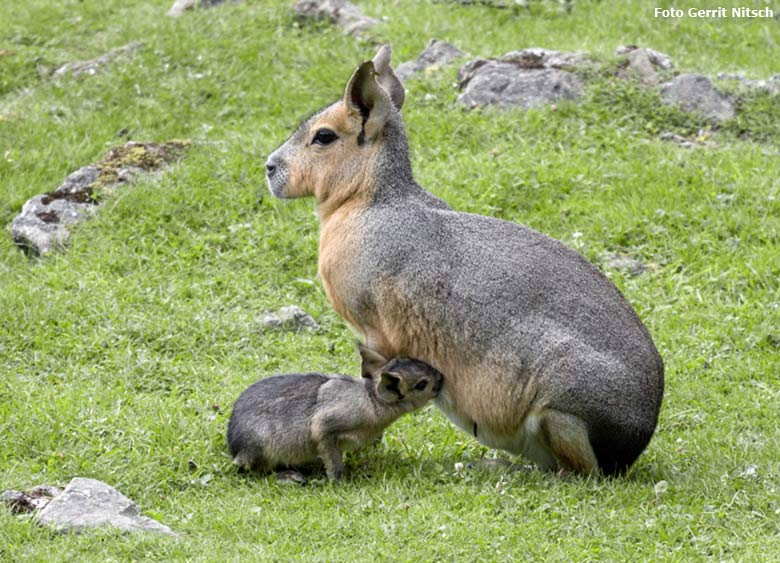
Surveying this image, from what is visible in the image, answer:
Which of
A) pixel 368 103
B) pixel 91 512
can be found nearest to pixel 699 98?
pixel 368 103

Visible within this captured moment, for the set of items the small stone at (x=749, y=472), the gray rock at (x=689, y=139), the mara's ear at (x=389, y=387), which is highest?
the mara's ear at (x=389, y=387)

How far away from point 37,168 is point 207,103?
5.40 feet

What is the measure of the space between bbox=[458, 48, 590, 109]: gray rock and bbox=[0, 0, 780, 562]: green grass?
0.18 meters

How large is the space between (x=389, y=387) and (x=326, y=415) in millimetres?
334

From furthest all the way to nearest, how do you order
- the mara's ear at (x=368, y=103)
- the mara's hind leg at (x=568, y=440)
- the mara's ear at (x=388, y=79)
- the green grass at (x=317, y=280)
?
the mara's ear at (x=388, y=79) < the mara's ear at (x=368, y=103) < the mara's hind leg at (x=568, y=440) < the green grass at (x=317, y=280)

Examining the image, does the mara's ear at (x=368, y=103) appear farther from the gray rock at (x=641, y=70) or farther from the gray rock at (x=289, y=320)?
the gray rock at (x=641, y=70)

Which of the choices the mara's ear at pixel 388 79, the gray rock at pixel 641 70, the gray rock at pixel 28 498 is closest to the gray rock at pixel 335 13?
the gray rock at pixel 641 70

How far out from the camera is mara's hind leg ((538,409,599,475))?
6.05m

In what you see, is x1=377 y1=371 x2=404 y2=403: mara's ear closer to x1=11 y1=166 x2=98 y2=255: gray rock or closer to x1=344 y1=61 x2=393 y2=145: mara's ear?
x1=344 y1=61 x2=393 y2=145: mara's ear

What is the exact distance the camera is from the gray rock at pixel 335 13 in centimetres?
1223

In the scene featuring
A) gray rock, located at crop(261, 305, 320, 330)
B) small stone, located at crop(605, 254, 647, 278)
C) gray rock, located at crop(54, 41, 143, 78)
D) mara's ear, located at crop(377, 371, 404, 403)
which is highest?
gray rock, located at crop(54, 41, 143, 78)

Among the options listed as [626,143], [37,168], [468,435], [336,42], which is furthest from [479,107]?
[468,435]

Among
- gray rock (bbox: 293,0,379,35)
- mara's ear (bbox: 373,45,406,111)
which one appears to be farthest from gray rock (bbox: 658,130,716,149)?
mara's ear (bbox: 373,45,406,111)

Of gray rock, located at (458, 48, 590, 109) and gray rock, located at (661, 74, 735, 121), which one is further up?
gray rock, located at (458, 48, 590, 109)
